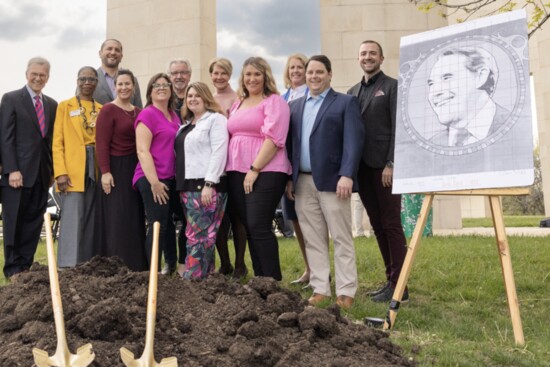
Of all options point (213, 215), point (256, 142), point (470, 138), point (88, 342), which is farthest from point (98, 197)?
point (470, 138)

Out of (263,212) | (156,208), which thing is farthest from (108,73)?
(263,212)

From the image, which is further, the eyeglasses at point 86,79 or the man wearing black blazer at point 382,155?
the eyeglasses at point 86,79

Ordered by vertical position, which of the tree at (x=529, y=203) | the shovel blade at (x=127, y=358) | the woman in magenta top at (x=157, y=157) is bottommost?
the tree at (x=529, y=203)

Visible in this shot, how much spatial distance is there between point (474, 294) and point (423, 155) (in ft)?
5.63

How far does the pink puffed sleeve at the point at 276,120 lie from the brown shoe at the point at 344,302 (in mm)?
1214

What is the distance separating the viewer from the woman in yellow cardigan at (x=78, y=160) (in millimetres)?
5086

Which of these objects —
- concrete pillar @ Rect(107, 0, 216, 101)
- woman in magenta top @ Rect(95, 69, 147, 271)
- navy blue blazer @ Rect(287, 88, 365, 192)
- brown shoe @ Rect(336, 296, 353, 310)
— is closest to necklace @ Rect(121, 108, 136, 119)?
woman in magenta top @ Rect(95, 69, 147, 271)

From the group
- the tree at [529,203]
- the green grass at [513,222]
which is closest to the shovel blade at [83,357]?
the green grass at [513,222]

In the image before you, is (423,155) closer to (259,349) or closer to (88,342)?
(259,349)

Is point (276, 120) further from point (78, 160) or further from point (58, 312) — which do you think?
point (58, 312)

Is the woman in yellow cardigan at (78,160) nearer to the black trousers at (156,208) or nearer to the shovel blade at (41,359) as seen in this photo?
the black trousers at (156,208)

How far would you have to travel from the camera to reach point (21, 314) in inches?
115

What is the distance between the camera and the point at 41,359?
234 cm

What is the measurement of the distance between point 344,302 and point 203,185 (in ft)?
4.47
